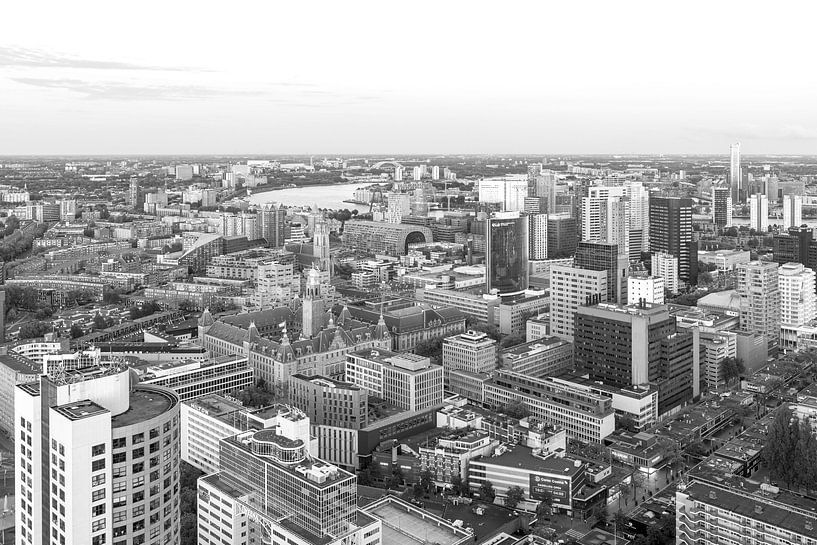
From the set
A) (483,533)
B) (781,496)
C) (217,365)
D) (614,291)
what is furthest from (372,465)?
(614,291)

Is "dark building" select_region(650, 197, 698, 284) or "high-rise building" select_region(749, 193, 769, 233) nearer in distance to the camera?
"dark building" select_region(650, 197, 698, 284)

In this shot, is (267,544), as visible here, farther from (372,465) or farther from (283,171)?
(283,171)

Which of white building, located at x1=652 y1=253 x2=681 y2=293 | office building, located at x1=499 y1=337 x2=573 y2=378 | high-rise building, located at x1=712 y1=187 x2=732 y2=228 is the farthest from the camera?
high-rise building, located at x1=712 y1=187 x2=732 y2=228

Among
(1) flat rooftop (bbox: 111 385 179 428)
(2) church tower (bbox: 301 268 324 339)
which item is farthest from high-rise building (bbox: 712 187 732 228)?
(1) flat rooftop (bbox: 111 385 179 428)

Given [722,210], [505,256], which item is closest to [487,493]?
[505,256]

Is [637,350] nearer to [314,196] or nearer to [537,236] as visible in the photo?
[537,236]

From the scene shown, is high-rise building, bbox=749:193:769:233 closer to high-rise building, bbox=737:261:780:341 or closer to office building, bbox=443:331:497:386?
high-rise building, bbox=737:261:780:341

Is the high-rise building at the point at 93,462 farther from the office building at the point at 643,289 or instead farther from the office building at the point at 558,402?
the office building at the point at 643,289
